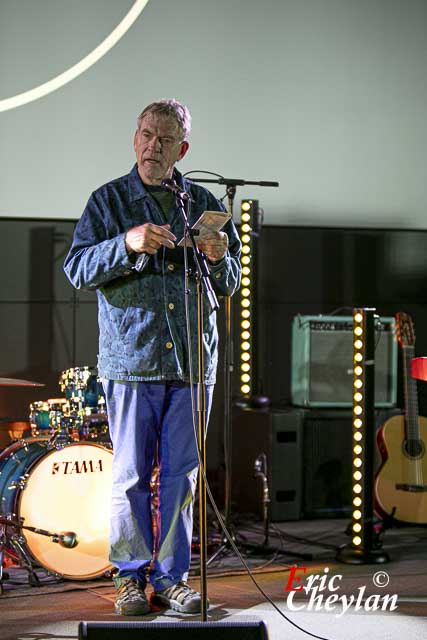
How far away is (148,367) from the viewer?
3.20m

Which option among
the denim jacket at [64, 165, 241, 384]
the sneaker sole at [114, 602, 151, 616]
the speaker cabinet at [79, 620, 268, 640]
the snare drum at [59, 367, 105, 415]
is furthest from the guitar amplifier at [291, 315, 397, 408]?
the speaker cabinet at [79, 620, 268, 640]

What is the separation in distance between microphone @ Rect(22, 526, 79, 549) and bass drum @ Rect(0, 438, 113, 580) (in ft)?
0.08

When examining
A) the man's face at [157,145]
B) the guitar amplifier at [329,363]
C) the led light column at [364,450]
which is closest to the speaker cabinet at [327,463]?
the guitar amplifier at [329,363]

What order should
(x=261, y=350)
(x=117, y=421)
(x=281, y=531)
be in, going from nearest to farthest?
(x=117, y=421)
(x=281, y=531)
(x=261, y=350)

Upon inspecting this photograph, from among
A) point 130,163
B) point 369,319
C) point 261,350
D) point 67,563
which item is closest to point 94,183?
point 130,163

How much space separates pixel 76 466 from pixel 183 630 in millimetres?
1689

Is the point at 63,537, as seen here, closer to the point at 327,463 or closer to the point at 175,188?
the point at 175,188

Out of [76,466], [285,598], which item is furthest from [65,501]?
[285,598]

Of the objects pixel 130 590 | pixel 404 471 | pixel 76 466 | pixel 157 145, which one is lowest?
pixel 130 590

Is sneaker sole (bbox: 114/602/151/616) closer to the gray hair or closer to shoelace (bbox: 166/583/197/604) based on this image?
shoelace (bbox: 166/583/197/604)

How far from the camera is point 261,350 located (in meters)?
5.73

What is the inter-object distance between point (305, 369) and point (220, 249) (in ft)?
8.16

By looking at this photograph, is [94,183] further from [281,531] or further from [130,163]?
[281,531]

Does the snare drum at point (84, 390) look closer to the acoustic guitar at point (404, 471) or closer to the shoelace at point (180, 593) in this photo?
the shoelace at point (180, 593)
